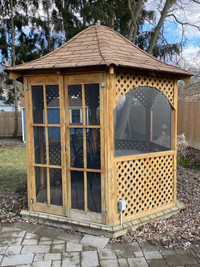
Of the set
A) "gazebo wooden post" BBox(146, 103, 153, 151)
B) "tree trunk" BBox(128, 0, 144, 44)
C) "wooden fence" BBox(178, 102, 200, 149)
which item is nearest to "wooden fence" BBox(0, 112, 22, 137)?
"tree trunk" BBox(128, 0, 144, 44)

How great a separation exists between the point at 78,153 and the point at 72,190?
552 millimetres

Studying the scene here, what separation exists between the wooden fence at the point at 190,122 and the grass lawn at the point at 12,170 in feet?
21.9

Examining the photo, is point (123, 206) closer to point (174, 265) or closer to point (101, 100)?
point (174, 265)

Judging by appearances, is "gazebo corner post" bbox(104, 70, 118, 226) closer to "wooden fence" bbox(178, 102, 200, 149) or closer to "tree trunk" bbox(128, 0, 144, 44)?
"tree trunk" bbox(128, 0, 144, 44)

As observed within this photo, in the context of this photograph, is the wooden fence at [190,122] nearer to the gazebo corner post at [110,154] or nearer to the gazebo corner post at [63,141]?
the gazebo corner post at [110,154]

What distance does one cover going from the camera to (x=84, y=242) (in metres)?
3.13

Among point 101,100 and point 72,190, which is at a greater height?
point 101,100

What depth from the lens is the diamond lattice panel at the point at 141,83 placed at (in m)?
3.24

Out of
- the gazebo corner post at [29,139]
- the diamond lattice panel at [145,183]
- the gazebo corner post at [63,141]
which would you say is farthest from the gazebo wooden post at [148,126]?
the gazebo corner post at [29,139]

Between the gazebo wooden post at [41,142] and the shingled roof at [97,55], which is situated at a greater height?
the shingled roof at [97,55]

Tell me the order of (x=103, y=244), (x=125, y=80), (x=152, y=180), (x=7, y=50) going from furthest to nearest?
(x=7, y=50) → (x=152, y=180) → (x=125, y=80) → (x=103, y=244)

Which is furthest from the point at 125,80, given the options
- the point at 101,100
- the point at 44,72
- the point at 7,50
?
the point at 7,50

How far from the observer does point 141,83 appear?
11.3ft

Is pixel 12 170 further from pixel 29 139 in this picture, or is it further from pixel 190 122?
pixel 190 122
